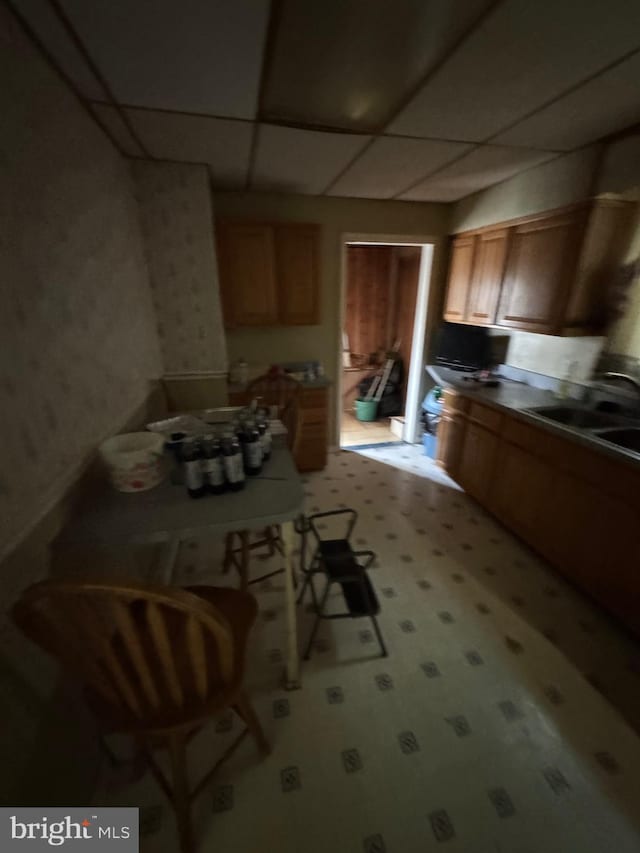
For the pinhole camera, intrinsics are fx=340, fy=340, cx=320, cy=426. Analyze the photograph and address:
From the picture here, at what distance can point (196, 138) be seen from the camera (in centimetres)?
179

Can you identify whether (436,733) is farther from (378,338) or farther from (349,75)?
(378,338)

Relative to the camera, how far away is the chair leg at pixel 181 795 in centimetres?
90

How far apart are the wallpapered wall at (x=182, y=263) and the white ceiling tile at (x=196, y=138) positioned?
139 millimetres

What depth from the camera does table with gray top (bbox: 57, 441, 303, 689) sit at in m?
1.02

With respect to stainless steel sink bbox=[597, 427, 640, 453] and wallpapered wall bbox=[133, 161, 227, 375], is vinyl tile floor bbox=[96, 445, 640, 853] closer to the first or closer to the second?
stainless steel sink bbox=[597, 427, 640, 453]

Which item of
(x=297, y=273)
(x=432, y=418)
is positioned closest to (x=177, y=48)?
(x=297, y=273)

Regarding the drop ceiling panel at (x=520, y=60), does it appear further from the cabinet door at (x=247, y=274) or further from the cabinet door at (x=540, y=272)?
the cabinet door at (x=247, y=274)

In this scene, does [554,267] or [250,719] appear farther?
[554,267]

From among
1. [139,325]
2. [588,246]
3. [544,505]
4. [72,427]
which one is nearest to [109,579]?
[72,427]

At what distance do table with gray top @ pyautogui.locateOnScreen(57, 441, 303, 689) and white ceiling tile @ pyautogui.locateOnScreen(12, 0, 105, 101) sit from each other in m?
1.43

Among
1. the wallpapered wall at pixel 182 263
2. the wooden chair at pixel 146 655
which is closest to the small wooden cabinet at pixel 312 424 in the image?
the wallpapered wall at pixel 182 263

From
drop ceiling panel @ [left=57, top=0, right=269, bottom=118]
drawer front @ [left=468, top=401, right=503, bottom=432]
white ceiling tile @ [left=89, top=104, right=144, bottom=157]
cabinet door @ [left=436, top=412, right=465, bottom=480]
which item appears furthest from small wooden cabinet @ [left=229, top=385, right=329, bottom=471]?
drop ceiling panel @ [left=57, top=0, right=269, bottom=118]

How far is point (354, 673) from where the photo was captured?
4.72ft

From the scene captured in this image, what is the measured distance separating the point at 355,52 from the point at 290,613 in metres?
1.98
